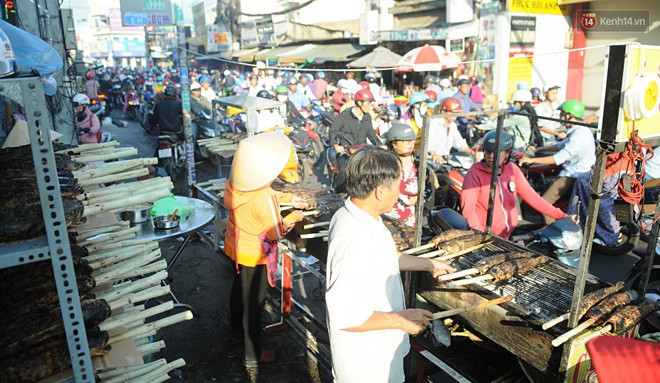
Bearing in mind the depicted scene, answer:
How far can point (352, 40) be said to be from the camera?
988 inches

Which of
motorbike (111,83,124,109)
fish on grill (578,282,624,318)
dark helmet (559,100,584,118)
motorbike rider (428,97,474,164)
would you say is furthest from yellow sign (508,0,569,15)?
motorbike (111,83,124,109)

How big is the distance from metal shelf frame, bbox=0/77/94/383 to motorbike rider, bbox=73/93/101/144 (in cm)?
933

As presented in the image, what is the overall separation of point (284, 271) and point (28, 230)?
307 cm

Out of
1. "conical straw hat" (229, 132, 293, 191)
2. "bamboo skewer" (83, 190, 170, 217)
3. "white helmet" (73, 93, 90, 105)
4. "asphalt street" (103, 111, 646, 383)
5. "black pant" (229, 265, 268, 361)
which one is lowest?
"asphalt street" (103, 111, 646, 383)

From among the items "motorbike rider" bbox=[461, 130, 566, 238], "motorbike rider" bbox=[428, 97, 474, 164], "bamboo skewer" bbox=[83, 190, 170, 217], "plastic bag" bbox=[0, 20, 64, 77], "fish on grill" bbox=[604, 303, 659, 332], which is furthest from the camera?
"motorbike rider" bbox=[428, 97, 474, 164]

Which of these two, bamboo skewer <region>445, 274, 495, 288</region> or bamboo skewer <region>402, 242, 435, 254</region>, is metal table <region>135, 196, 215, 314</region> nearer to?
bamboo skewer <region>402, 242, 435, 254</region>

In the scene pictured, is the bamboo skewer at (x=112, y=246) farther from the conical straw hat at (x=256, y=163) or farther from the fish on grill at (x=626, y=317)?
the fish on grill at (x=626, y=317)

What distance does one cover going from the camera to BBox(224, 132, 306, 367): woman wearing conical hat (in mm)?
3879

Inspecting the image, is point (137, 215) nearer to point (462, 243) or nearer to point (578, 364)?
point (462, 243)

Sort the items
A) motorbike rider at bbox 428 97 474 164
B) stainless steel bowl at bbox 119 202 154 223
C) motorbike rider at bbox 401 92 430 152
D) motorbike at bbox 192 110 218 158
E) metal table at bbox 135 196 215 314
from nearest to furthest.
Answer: metal table at bbox 135 196 215 314
stainless steel bowl at bbox 119 202 154 223
motorbike rider at bbox 428 97 474 164
motorbike rider at bbox 401 92 430 152
motorbike at bbox 192 110 218 158

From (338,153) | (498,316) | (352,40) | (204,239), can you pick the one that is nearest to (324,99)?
(352,40)

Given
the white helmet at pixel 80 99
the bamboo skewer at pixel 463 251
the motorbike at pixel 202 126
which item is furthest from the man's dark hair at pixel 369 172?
the motorbike at pixel 202 126

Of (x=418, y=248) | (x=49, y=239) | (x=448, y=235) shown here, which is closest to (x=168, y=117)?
(x=448, y=235)

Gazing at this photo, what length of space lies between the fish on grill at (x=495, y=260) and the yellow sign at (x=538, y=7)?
→ 1460cm
